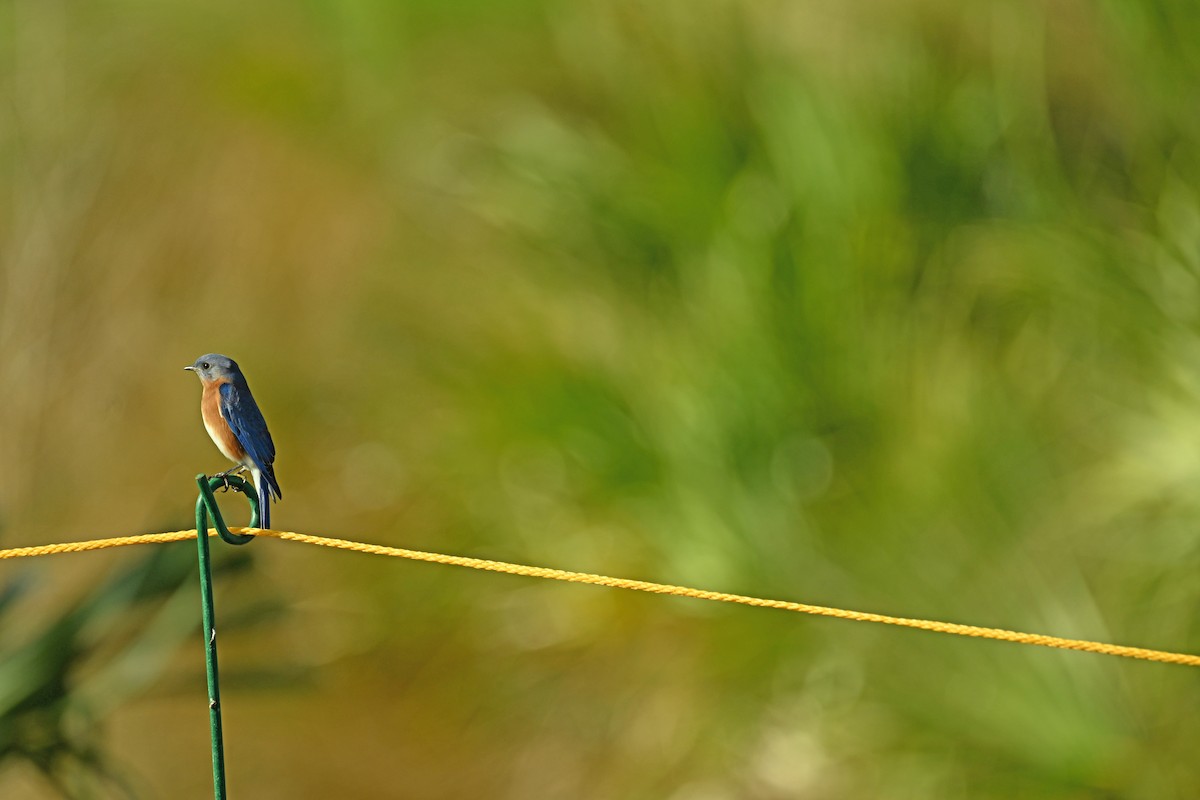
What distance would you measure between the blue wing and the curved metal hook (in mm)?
225

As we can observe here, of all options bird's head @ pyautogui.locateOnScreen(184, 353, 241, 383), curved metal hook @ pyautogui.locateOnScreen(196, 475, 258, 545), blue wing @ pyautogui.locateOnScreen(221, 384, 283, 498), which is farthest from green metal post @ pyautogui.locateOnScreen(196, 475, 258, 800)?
bird's head @ pyautogui.locateOnScreen(184, 353, 241, 383)

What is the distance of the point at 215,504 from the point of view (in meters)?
1.44

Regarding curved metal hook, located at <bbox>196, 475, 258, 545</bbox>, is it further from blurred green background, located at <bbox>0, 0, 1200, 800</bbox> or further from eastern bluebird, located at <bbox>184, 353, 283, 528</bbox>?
blurred green background, located at <bbox>0, 0, 1200, 800</bbox>

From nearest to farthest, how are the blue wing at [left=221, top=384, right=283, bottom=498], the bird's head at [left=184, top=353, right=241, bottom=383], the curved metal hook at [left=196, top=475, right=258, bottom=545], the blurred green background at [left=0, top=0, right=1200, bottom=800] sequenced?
1. the curved metal hook at [left=196, top=475, right=258, bottom=545]
2. the blue wing at [left=221, top=384, right=283, bottom=498]
3. the bird's head at [left=184, top=353, right=241, bottom=383]
4. the blurred green background at [left=0, top=0, right=1200, bottom=800]

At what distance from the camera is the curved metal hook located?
1437 mm

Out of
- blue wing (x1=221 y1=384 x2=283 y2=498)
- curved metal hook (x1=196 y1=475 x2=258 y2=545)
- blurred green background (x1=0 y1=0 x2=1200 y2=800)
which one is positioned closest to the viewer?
curved metal hook (x1=196 y1=475 x2=258 y2=545)

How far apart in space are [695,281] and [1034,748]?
1.23 meters

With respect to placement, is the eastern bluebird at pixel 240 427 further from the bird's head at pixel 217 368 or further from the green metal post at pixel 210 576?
the green metal post at pixel 210 576

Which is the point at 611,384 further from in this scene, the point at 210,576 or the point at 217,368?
the point at 210,576

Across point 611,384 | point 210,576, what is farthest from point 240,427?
point 611,384

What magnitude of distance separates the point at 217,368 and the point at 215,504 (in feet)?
2.04

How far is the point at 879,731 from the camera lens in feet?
9.10

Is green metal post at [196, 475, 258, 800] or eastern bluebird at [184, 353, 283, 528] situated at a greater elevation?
eastern bluebird at [184, 353, 283, 528]

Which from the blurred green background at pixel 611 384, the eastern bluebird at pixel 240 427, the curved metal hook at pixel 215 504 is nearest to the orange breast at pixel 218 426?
the eastern bluebird at pixel 240 427
